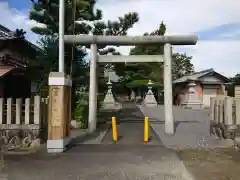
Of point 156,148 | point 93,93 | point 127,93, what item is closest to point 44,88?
point 93,93

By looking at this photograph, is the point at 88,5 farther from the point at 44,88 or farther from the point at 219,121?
the point at 219,121

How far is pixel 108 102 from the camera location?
80.6 ft

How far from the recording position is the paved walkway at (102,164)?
5242 mm

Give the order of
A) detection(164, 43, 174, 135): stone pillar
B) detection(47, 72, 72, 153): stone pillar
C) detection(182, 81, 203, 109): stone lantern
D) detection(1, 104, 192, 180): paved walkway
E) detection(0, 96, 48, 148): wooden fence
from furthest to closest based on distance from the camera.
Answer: detection(182, 81, 203, 109): stone lantern → detection(164, 43, 174, 135): stone pillar → detection(0, 96, 48, 148): wooden fence → detection(47, 72, 72, 153): stone pillar → detection(1, 104, 192, 180): paved walkway

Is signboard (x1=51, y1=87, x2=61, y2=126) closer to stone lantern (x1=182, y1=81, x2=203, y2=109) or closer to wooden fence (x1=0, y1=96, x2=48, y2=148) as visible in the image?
wooden fence (x1=0, y1=96, x2=48, y2=148)

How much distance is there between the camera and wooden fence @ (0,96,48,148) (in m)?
8.13

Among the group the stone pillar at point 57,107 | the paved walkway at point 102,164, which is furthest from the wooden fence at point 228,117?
the stone pillar at point 57,107

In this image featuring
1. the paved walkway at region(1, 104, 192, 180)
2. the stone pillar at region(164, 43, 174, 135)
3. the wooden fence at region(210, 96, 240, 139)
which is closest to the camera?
the paved walkway at region(1, 104, 192, 180)

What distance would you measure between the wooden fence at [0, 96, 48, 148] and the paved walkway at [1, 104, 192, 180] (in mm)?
1236

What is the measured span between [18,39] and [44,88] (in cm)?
298

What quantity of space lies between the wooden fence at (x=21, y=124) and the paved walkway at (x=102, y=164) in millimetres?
1236

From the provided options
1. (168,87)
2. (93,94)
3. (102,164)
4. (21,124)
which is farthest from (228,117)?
(21,124)

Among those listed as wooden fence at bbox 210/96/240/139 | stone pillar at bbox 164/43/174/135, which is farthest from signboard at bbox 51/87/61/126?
wooden fence at bbox 210/96/240/139

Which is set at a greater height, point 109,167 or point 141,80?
point 141,80
